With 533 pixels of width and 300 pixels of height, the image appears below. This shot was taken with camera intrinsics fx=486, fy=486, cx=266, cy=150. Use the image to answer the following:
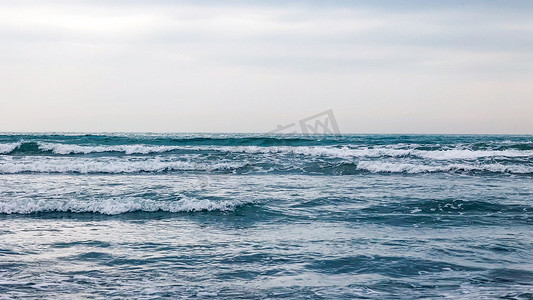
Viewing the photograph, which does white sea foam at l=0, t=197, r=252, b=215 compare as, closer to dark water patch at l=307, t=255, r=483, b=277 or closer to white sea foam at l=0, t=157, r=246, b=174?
dark water patch at l=307, t=255, r=483, b=277

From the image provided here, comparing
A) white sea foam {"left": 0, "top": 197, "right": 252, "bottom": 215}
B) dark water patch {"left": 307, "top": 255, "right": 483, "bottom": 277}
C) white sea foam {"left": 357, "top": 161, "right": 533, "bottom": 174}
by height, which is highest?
white sea foam {"left": 357, "top": 161, "right": 533, "bottom": 174}

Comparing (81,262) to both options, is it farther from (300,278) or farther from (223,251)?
(300,278)

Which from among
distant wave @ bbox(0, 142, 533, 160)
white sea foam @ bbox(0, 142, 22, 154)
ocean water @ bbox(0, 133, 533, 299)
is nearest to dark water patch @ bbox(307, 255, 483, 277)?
ocean water @ bbox(0, 133, 533, 299)

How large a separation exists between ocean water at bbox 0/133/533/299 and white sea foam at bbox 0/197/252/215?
33mm

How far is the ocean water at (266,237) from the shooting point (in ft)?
19.4

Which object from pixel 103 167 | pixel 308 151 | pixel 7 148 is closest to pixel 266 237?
pixel 103 167

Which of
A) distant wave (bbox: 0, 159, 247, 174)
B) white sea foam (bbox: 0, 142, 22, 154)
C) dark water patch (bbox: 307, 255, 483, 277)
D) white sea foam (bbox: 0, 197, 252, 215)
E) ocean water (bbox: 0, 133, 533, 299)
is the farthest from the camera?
white sea foam (bbox: 0, 142, 22, 154)

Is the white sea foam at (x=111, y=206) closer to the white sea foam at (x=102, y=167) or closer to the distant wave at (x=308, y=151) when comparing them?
the white sea foam at (x=102, y=167)

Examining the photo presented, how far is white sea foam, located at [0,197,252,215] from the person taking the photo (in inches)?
435

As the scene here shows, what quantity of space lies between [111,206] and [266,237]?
441 centimetres

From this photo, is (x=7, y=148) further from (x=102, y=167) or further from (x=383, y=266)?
(x=383, y=266)

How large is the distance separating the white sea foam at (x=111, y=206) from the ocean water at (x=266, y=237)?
0.03 metres

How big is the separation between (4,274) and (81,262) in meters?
0.98

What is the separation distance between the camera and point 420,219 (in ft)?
34.0
